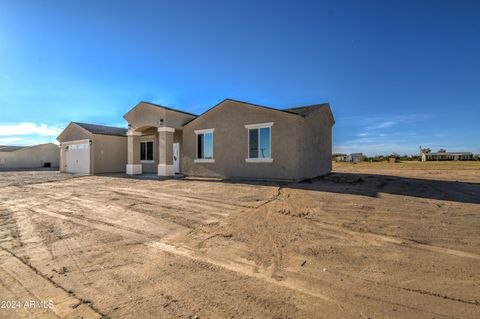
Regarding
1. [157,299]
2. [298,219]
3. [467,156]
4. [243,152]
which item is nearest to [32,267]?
[157,299]

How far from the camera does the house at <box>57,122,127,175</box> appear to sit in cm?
2177

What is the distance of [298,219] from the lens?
6195 millimetres

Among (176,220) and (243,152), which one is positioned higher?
(243,152)

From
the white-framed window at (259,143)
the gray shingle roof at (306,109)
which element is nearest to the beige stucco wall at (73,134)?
the white-framed window at (259,143)

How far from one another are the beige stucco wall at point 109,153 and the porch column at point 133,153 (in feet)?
13.4

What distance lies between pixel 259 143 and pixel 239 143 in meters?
1.23

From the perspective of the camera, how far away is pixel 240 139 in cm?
1443

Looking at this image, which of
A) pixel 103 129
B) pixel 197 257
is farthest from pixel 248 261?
pixel 103 129

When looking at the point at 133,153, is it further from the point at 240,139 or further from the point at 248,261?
the point at 248,261

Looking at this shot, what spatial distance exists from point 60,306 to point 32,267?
4.75ft

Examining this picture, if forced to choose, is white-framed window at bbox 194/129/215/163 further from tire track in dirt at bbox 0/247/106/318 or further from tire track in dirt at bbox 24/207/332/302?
tire track in dirt at bbox 0/247/106/318

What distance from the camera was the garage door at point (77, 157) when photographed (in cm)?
2223

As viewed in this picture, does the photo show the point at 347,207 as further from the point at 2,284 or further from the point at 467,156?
the point at 467,156

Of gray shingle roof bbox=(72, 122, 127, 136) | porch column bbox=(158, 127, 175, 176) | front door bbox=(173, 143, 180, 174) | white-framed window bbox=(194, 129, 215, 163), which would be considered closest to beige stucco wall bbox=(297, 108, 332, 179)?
white-framed window bbox=(194, 129, 215, 163)
